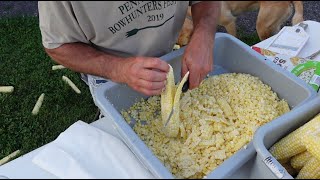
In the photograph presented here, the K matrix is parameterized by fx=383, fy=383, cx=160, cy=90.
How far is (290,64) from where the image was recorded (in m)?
1.49

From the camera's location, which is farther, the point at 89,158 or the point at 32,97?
the point at 32,97

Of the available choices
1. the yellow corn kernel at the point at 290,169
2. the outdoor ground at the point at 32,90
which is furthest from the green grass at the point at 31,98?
the yellow corn kernel at the point at 290,169

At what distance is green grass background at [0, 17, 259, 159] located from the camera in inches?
87.3

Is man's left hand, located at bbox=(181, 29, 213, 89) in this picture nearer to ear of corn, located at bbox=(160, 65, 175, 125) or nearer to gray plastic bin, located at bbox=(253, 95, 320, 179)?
ear of corn, located at bbox=(160, 65, 175, 125)

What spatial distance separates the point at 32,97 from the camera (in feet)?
8.11

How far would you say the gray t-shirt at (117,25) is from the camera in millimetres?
1084

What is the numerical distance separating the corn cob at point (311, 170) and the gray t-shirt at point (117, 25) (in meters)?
0.60

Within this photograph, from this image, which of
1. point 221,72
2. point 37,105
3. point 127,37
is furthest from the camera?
point 37,105

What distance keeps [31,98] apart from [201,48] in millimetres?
1629

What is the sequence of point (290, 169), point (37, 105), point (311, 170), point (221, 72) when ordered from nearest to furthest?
point (311, 170) < point (290, 169) < point (221, 72) < point (37, 105)

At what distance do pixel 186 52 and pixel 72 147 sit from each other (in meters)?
0.48

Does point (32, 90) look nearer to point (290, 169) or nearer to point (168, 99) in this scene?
point (168, 99)

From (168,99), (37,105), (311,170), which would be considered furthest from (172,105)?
(37,105)

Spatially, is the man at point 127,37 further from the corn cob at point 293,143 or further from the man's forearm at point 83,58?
the corn cob at point 293,143
